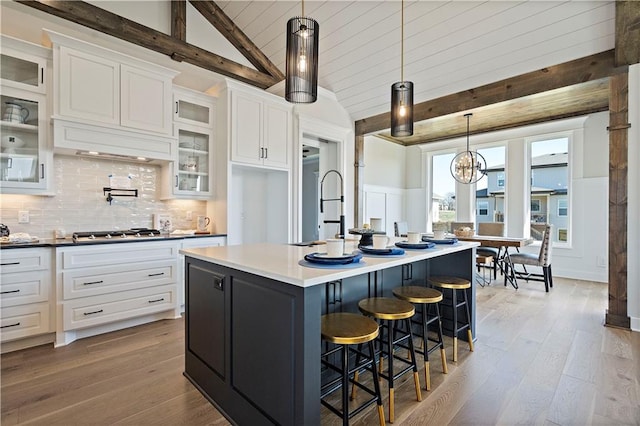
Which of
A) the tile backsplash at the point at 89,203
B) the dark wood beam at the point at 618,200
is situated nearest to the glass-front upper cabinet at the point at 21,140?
the tile backsplash at the point at 89,203

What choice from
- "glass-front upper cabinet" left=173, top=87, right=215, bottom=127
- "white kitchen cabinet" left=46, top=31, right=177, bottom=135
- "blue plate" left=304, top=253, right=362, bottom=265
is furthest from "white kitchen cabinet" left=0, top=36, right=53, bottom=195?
"blue plate" left=304, top=253, right=362, bottom=265

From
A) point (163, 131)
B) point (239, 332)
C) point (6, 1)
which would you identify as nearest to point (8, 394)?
point (239, 332)

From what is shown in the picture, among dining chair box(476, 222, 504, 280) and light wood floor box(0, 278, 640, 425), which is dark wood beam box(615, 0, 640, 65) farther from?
dining chair box(476, 222, 504, 280)

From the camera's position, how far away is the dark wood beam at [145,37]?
279 centimetres

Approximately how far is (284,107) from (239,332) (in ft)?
11.2

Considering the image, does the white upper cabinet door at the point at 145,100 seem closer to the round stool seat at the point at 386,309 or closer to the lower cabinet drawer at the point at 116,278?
the lower cabinet drawer at the point at 116,278

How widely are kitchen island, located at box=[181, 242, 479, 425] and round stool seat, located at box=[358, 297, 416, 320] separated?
0.78 ft

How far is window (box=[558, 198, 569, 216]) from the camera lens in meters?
5.58

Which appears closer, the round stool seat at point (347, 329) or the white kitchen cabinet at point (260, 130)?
the round stool seat at point (347, 329)

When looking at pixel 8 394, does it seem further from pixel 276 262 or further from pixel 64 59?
pixel 64 59

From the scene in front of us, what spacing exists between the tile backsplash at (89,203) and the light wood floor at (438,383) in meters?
1.17

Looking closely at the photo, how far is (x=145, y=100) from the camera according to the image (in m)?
3.22

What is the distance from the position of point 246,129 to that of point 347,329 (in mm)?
3042

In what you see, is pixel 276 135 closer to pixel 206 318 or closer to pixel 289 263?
pixel 206 318
